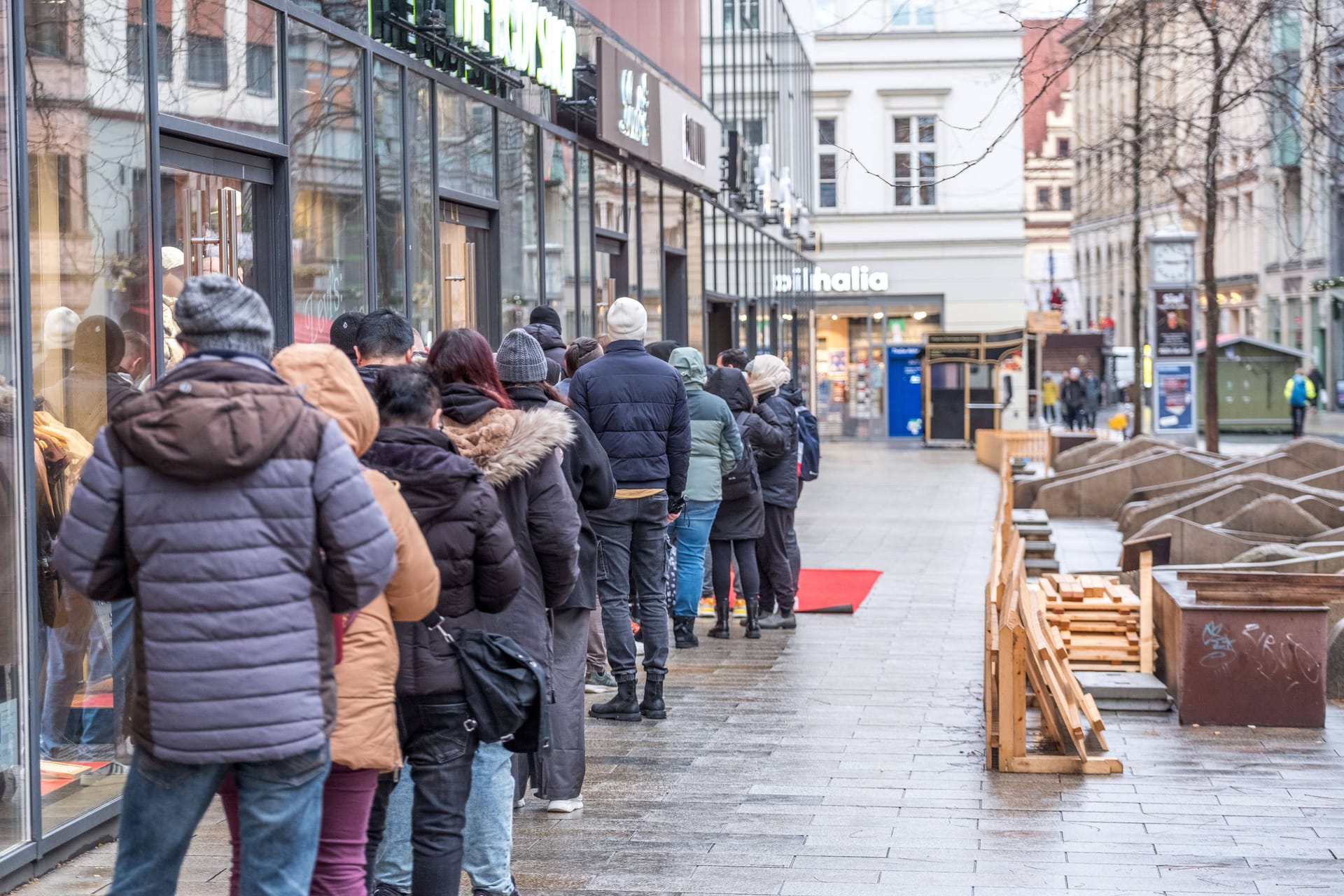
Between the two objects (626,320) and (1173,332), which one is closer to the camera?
(626,320)

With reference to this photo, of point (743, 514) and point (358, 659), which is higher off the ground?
point (358, 659)

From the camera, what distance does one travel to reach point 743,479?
409 inches

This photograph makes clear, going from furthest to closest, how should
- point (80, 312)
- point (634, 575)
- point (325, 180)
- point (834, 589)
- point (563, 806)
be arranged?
point (834, 589) → point (325, 180) → point (634, 575) → point (563, 806) → point (80, 312)

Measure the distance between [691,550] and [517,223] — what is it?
373cm

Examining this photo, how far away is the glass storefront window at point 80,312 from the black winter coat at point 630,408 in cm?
222

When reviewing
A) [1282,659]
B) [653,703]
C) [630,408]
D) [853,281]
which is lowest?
[653,703]

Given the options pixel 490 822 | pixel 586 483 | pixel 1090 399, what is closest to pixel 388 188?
pixel 586 483

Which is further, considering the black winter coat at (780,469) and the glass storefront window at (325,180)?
the black winter coat at (780,469)

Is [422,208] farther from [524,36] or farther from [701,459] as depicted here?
[701,459]

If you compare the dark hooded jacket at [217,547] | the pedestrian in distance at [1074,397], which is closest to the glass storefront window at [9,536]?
the dark hooded jacket at [217,547]

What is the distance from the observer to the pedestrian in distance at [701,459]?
9773 mm

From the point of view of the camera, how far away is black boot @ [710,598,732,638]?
36.1 feet

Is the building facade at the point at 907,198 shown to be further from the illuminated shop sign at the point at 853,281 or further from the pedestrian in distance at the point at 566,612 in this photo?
the pedestrian in distance at the point at 566,612

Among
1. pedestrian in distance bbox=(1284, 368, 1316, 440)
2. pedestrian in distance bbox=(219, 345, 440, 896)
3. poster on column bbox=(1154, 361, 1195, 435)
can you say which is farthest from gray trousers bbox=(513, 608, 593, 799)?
pedestrian in distance bbox=(1284, 368, 1316, 440)
